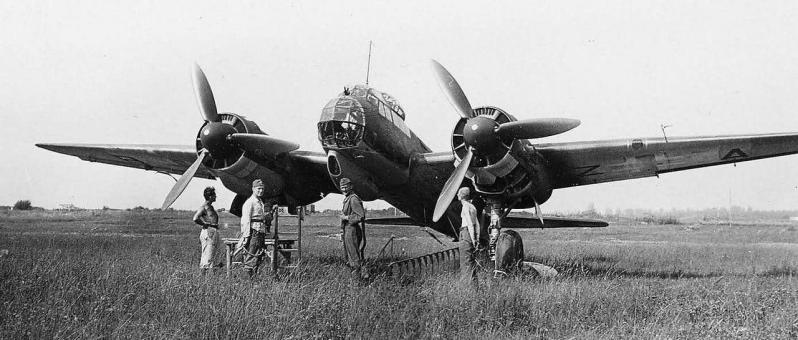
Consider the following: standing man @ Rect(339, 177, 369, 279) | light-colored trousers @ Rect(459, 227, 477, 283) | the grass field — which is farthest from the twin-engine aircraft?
the grass field

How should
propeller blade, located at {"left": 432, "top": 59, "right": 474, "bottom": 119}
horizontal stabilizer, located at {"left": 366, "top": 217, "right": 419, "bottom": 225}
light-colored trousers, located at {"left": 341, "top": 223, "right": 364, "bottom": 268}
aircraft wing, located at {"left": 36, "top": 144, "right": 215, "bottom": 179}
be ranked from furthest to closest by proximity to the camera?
horizontal stabilizer, located at {"left": 366, "top": 217, "right": 419, "bottom": 225} → aircraft wing, located at {"left": 36, "top": 144, "right": 215, "bottom": 179} → propeller blade, located at {"left": 432, "top": 59, "right": 474, "bottom": 119} → light-colored trousers, located at {"left": 341, "top": 223, "right": 364, "bottom": 268}

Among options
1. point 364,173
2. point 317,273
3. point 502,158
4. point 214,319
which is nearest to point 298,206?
point 364,173

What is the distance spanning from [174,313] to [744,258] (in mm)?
14983

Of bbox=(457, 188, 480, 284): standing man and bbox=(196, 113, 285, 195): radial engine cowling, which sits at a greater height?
bbox=(196, 113, 285, 195): radial engine cowling

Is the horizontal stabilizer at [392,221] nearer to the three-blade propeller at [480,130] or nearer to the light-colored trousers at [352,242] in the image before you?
the three-blade propeller at [480,130]

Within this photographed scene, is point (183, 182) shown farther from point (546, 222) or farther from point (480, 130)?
point (546, 222)

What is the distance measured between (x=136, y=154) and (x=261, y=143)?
12.2 feet

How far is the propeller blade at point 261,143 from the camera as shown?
9.82 metres

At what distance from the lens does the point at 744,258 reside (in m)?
14.5

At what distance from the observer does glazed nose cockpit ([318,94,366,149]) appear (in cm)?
881

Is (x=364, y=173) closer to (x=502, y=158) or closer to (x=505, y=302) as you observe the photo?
(x=502, y=158)

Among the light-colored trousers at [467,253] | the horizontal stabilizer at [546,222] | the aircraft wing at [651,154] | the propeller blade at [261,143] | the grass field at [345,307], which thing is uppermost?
the propeller blade at [261,143]

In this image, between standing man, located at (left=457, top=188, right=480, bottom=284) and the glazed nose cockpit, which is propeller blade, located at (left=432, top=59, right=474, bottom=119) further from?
standing man, located at (left=457, top=188, right=480, bottom=284)

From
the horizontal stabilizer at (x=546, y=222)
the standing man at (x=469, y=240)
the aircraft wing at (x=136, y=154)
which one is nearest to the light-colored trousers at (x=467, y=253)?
the standing man at (x=469, y=240)
